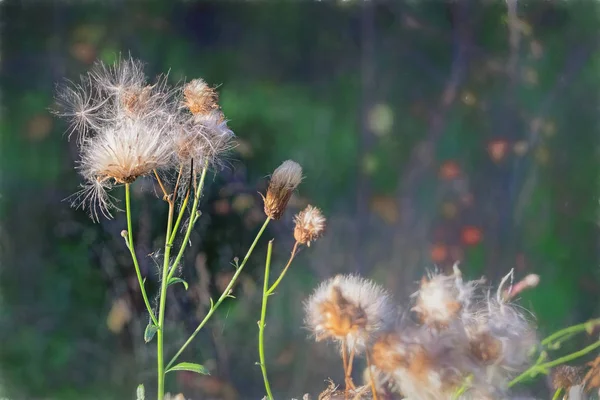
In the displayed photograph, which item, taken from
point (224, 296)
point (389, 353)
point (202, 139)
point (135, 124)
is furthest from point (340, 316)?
point (135, 124)

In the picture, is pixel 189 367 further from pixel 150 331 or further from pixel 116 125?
pixel 116 125

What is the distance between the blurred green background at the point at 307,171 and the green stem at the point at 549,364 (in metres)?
0.07

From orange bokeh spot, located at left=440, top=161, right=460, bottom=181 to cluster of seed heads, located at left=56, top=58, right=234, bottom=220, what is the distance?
1.70ft

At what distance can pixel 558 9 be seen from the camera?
1.40 metres

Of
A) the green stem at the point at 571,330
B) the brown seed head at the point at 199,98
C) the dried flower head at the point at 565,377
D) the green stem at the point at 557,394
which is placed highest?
the brown seed head at the point at 199,98

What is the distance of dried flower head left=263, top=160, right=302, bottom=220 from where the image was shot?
1337 mm

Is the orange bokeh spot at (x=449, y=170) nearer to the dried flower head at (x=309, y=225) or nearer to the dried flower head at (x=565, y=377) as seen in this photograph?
the dried flower head at (x=309, y=225)

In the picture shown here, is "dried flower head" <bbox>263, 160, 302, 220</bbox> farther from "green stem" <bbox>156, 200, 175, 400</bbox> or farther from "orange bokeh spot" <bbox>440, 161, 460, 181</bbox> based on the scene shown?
"orange bokeh spot" <bbox>440, 161, 460, 181</bbox>

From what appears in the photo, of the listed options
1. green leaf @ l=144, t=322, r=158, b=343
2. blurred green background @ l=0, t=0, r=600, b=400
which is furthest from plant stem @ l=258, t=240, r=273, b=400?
green leaf @ l=144, t=322, r=158, b=343

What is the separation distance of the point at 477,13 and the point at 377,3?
24 centimetres

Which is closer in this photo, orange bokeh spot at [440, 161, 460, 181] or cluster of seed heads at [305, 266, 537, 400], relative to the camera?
cluster of seed heads at [305, 266, 537, 400]

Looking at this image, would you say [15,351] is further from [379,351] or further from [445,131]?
[445,131]

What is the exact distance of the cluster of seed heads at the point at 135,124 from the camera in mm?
1243

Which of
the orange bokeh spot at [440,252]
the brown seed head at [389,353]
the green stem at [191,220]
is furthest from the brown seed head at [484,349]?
the green stem at [191,220]
